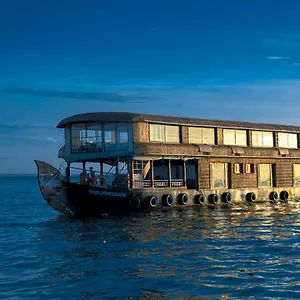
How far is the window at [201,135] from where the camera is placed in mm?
34312

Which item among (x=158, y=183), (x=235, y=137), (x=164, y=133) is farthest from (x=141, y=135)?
(x=235, y=137)

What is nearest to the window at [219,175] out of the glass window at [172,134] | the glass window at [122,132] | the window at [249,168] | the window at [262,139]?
the window at [249,168]

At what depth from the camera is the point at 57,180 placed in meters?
28.6

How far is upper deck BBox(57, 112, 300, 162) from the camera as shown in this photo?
30641mm

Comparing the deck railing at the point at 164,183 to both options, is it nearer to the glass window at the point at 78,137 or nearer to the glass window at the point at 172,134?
the glass window at the point at 172,134

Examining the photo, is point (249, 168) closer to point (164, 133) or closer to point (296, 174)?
point (296, 174)

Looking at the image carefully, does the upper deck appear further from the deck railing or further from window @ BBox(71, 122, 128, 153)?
the deck railing

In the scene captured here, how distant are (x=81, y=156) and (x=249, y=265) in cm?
1791

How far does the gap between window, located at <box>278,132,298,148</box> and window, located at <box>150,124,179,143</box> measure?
11.0 meters

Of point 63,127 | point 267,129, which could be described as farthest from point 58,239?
point 267,129

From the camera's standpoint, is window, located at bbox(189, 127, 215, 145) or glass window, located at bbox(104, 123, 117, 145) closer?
glass window, located at bbox(104, 123, 117, 145)

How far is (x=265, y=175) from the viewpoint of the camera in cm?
3884

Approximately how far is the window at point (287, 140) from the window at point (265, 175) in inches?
102

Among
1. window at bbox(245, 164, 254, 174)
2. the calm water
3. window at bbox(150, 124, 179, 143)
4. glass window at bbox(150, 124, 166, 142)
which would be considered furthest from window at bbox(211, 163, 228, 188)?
the calm water
